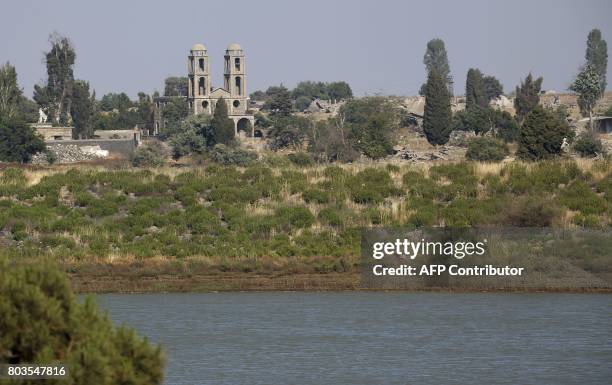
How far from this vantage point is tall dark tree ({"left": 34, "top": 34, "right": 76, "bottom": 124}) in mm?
110375

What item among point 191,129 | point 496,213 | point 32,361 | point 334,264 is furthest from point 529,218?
point 191,129

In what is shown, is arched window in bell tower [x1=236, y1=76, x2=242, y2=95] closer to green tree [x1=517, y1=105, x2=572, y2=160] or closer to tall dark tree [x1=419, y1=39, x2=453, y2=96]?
tall dark tree [x1=419, y1=39, x2=453, y2=96]

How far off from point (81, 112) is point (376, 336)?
87.3m

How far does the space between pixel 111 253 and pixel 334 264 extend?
6.50 m

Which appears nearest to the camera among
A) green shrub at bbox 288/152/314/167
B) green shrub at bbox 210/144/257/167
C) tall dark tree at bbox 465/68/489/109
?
green shrub at bbox 288/152/314/167

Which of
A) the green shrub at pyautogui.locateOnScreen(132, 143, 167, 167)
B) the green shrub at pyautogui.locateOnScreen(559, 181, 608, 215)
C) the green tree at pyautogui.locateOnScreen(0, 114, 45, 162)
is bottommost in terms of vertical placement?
the green shrub at pyautogui.locateOnScreen(132, 143, 167, 167)

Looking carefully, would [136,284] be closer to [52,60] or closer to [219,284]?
[219,284]

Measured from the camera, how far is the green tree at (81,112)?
110 meters

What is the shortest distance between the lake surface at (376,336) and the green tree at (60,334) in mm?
7394

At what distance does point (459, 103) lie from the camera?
472 feet

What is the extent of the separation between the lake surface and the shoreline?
79 centimetres

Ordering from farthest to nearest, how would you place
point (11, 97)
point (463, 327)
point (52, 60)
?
point (52, 60)
point (11, 97)
point (463, 327)

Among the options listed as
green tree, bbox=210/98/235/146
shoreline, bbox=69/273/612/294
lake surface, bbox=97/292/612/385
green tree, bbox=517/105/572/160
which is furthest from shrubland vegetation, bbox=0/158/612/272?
green tree, bbox=210/98/235/146

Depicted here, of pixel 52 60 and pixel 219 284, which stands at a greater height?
pixel 52 60
